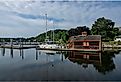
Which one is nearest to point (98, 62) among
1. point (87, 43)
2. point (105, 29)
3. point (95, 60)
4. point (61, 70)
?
point (95, 60)

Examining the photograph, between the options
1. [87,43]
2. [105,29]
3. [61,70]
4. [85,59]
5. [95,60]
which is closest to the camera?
[61,70]

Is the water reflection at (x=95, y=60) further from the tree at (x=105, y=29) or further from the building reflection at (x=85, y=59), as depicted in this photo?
the tree at (x=105, y=29)

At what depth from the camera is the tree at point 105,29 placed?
81.1m

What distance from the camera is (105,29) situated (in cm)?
8300

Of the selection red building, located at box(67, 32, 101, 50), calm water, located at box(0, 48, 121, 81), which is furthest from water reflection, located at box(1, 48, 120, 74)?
red building, located at box(67, 32, 101, 50)

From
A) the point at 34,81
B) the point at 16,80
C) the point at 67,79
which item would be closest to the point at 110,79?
the point at 67,79

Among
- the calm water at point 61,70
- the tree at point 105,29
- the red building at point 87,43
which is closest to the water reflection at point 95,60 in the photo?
the calm water at point 61,70

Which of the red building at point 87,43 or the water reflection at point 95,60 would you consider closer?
the water reflection at point 95,60

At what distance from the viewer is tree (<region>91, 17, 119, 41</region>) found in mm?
81062

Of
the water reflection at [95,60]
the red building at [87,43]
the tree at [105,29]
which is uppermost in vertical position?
the tree at [105,29]

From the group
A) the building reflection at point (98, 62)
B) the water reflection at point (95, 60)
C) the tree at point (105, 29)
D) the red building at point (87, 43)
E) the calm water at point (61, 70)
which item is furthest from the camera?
the tree at point (105, 29)

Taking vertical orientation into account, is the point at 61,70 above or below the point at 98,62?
below

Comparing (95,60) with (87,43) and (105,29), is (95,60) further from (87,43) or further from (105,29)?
(105,29)

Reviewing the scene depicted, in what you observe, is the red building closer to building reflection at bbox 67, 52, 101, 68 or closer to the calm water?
building reflection at bbox 67, 52, 101, 68
